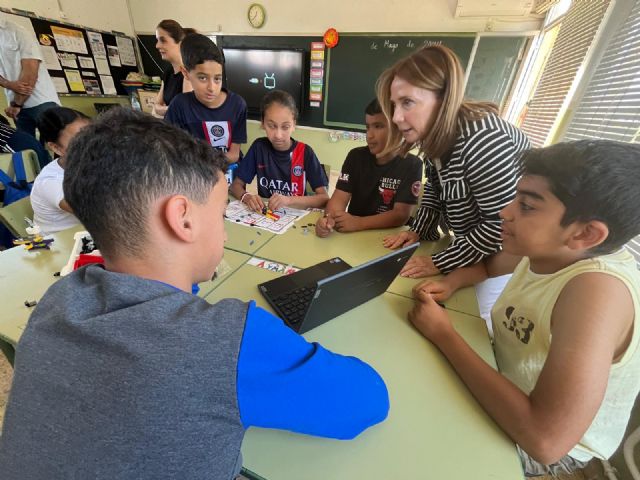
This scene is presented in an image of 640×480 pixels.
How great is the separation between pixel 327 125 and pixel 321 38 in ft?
3.29

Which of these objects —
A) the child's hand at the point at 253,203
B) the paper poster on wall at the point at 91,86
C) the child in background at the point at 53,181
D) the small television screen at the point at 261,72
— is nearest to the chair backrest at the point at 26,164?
the child in background at the point at 53,181

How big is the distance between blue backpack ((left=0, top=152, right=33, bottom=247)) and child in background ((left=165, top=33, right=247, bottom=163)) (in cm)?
100

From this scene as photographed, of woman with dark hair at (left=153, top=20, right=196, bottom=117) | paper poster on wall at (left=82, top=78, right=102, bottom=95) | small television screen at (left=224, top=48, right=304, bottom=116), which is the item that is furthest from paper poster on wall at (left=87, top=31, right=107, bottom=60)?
woman with dark hair at (left=153, top=20, right=196, bottom=117)

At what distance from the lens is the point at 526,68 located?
2.94m

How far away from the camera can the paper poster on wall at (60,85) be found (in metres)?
3.77

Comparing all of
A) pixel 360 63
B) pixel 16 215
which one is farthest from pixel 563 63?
pixel 16 215

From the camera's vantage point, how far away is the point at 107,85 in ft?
14.2

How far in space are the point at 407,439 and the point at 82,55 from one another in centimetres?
572

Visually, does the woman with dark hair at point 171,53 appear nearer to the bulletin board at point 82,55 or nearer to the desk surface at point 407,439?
the bulletin board at point 82,55

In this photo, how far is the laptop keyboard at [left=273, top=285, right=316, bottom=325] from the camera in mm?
775

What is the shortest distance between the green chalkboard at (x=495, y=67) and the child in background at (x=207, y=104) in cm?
263

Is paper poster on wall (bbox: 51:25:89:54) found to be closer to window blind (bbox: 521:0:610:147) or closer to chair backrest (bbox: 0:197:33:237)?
chair backrest (bbox: 0:197:33:237)

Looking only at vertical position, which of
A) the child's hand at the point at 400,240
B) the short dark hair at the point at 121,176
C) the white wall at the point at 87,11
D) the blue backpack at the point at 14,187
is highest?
the white wall at the point at 87,11

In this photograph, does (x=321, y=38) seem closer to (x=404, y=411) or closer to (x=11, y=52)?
(x=11, y=52)
